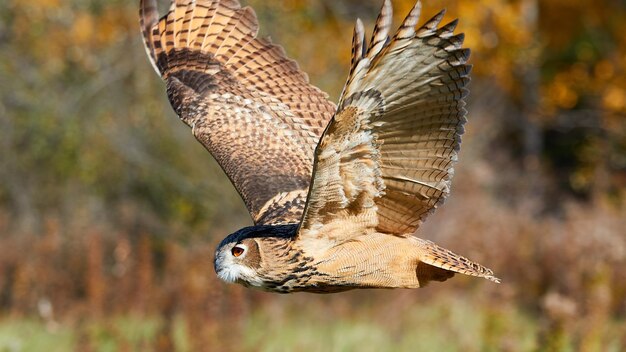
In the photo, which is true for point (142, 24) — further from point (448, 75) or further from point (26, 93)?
point (26, 93)

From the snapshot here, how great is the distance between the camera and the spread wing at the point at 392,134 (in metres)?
4.05

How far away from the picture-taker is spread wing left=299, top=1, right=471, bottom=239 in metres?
4.05

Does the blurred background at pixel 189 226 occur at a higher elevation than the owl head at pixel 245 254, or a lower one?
higher

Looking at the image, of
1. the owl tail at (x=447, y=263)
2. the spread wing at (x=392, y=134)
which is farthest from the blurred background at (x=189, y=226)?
the spread wing at (x=392, y=134)

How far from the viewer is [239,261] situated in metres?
4.51

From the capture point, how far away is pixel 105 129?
1159 centimetres

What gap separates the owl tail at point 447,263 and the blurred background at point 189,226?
2070 millimetres

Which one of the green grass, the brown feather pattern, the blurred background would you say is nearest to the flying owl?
the brown feather pattern

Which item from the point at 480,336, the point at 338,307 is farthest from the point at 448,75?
the point at 338,307

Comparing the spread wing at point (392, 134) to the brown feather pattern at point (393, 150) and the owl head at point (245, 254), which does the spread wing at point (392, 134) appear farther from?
the owl head at point (245, 254)

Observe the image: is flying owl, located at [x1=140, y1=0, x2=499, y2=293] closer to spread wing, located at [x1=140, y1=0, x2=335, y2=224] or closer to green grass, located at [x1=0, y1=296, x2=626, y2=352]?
spread wing, located at [x1=140, y1=0, x2=335, y2=224]

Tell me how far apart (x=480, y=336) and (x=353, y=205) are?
3.45 m

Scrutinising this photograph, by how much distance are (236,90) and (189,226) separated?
5.71m

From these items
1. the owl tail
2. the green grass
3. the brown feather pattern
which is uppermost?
the green grass
